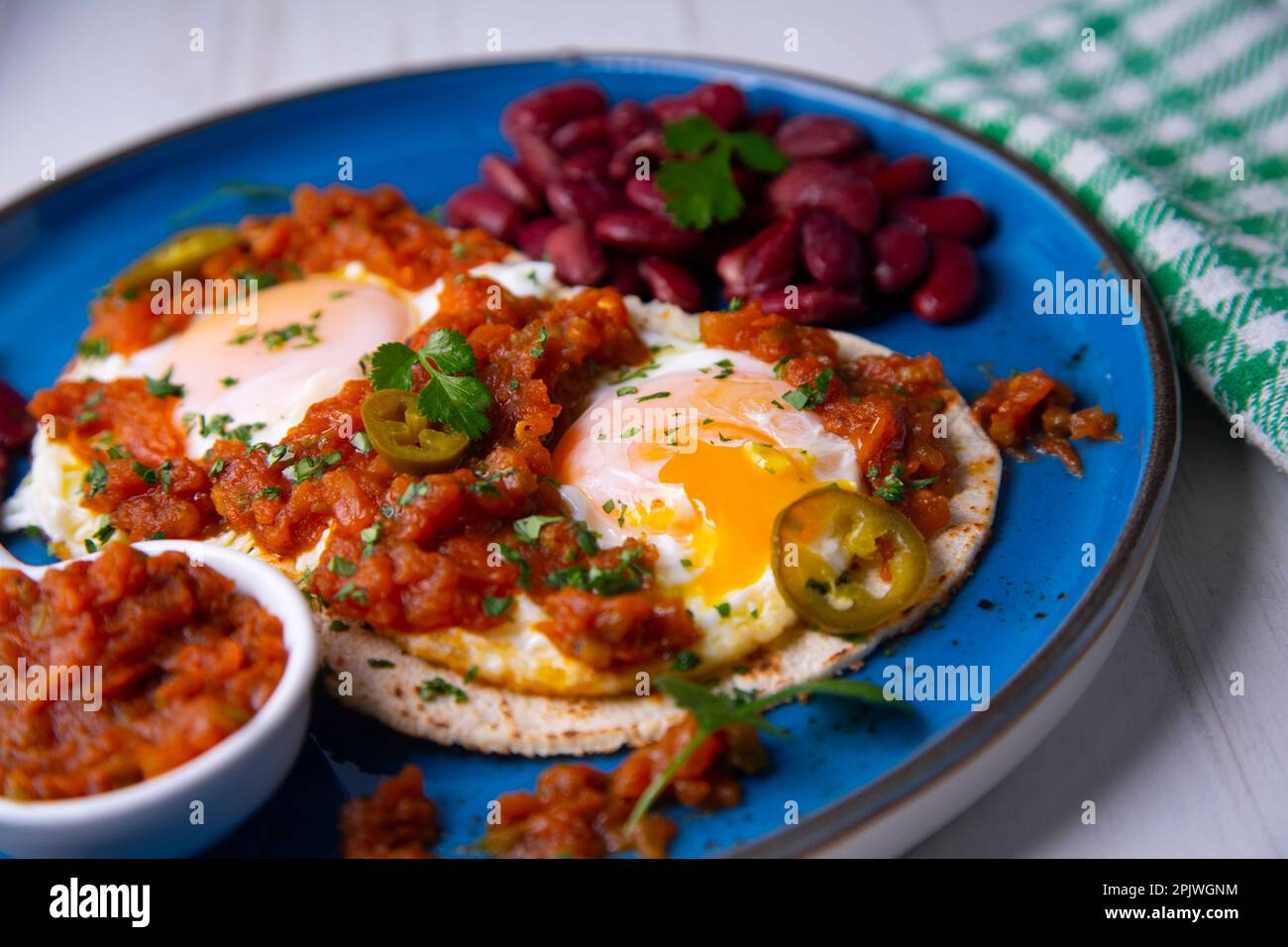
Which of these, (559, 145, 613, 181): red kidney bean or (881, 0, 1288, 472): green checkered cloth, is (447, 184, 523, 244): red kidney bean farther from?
(881, 0, 1288, 472): green checkered cloth

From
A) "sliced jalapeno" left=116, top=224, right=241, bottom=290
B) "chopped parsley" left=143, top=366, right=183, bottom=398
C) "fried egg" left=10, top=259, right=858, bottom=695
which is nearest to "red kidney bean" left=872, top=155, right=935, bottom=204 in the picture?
"fried egg" left=10, top=259, right=858, bottom=695

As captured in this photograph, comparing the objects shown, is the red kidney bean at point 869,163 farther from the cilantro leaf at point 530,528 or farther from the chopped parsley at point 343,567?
the chopped parsley at point 343,567

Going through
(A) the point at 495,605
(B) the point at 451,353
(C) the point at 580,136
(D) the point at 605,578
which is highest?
(C) the point at 580,136

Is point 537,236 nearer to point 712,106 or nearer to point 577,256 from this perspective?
point 577,256

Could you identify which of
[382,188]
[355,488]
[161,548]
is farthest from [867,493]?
[382,188]

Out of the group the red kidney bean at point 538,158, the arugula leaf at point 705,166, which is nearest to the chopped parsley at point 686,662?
the arugula leaf at point 705,166

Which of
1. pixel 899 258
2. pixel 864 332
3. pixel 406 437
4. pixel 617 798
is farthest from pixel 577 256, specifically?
pixel 617 798
